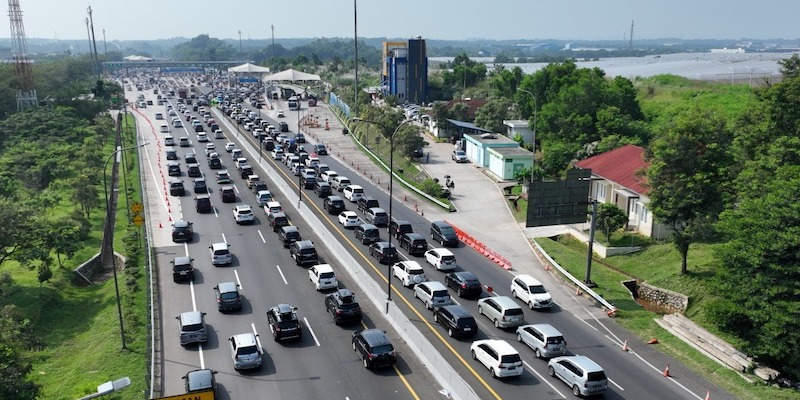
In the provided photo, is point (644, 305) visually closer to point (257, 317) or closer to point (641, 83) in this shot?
point (257, 317)

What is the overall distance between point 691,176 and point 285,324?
2670 cm

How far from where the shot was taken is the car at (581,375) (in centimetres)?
2666

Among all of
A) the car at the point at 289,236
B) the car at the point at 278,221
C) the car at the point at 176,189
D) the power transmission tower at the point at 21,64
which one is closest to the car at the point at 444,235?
the car at the point at 289,236

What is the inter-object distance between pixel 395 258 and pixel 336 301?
33.5 feet

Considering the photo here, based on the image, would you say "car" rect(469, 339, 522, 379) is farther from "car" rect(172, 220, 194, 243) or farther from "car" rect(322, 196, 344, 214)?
"car" rect(322, 196, 344, 214)

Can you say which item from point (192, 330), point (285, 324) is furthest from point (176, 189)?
point (285, 324)

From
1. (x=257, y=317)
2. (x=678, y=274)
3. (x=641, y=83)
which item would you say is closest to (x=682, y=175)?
(x=678, y=274)

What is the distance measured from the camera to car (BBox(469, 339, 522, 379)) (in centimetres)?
2795

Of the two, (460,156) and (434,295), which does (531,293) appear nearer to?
(434,295)

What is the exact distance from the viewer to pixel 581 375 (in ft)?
88.1

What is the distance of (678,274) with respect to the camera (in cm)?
4084

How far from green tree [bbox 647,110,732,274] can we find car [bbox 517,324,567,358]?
13861mm

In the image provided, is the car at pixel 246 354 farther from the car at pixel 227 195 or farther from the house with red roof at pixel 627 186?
the car at pixel 227 195

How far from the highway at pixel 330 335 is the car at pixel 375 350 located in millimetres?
414
